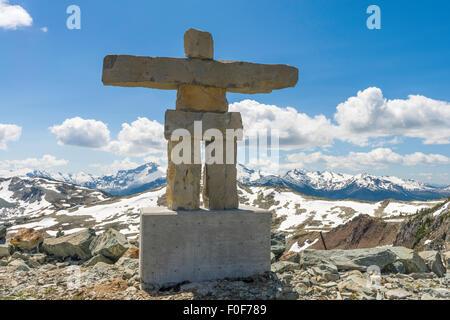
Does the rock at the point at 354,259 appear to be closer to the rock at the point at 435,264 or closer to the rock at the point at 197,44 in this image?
the rock at the point at 435,264

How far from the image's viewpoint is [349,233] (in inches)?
1877

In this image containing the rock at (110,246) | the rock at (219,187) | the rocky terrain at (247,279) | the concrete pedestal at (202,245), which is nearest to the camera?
the rocky terrain at (247,279)

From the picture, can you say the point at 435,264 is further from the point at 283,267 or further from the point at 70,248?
the point at 70,248

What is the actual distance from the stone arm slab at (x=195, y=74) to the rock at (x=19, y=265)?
6.59 m

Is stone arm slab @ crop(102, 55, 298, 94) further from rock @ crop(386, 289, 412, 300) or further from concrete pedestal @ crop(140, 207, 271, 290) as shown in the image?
rock @ crop(386, 289, 412, 300)

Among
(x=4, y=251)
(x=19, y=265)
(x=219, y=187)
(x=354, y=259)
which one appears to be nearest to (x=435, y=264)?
(x=354, y=259)

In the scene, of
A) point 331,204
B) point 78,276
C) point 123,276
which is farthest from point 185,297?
point 331,204

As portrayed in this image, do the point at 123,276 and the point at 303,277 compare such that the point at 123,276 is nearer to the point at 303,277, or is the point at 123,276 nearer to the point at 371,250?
the point at 303,277

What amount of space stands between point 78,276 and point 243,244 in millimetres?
4895

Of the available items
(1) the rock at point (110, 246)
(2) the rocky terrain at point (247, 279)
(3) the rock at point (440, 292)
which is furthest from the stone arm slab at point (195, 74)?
(1) the rock at point (110, 246)

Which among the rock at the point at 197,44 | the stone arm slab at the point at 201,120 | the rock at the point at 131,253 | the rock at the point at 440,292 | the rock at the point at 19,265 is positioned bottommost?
the rock at the point at 19,265

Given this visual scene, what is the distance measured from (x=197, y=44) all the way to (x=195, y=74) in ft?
2.87

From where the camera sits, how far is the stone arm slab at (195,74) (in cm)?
806

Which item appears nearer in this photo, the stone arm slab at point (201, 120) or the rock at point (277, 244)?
the stone arm slab at point (201, 120)
